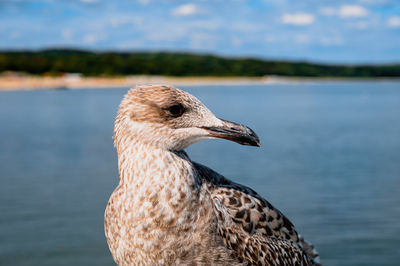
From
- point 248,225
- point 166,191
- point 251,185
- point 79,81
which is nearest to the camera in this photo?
point 166,191

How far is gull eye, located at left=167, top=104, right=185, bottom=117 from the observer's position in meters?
3.68

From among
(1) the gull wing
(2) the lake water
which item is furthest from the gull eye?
(2) the lake water

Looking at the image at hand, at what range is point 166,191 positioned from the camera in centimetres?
361

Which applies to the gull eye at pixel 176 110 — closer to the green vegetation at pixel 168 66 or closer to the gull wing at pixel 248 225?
A: the gull wing at pixel 248 225

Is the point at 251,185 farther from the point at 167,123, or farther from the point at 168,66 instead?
the point at 168,66

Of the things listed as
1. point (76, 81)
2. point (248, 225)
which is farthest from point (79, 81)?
point (248, 225)

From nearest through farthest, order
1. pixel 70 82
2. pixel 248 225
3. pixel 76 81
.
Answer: pixel 248 225 < pixel 70 82 < pixel 76 81

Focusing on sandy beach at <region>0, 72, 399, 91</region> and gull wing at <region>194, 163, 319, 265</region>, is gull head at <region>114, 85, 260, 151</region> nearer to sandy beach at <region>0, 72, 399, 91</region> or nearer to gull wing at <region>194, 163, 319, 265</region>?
gull wing at <region>194, 163, 319, 265</region>

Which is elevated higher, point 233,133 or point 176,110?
point 176,110

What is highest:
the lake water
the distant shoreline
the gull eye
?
the gull eye

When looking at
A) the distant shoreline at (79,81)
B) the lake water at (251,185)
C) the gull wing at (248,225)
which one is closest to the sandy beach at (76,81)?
the distant shoreline at (79,81)

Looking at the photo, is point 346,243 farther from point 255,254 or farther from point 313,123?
point 313,123

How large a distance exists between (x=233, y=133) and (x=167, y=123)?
449 mm

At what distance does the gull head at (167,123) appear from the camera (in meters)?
3.63
